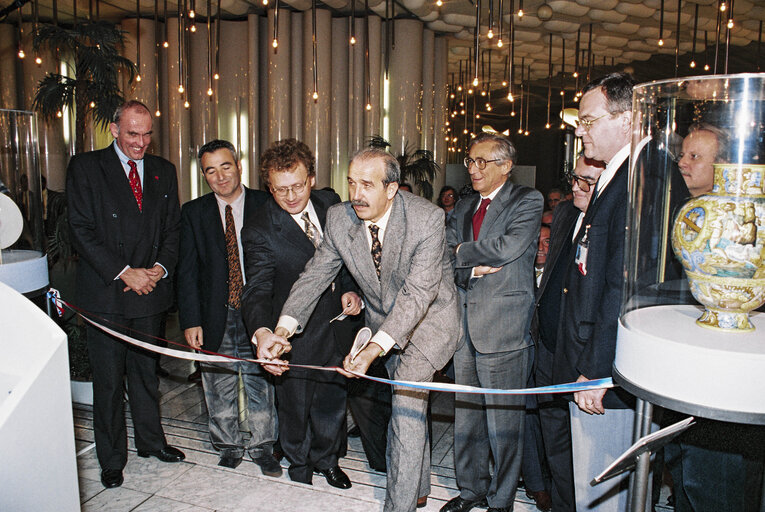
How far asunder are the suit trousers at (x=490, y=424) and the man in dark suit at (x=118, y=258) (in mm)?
1771

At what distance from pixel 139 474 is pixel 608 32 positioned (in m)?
9.40

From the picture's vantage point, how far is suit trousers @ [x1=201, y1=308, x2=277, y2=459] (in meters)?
3.43

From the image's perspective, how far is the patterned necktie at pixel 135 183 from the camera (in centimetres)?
331

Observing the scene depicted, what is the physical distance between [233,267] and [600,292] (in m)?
2.08

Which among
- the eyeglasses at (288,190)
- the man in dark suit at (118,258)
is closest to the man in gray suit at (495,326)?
the eyeglasses at (288,190)

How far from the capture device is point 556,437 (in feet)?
9.16

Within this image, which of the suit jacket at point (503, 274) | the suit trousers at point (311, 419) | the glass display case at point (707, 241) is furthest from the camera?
the suit trousers at point (311, 419)

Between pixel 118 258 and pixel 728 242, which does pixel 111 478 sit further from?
pixel 728 242

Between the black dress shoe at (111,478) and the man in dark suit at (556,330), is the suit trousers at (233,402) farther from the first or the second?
the man in dark suit at (556,330)

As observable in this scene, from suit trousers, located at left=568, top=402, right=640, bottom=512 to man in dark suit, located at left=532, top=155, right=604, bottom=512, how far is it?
0.34m

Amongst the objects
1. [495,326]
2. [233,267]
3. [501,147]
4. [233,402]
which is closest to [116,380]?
[233,402]

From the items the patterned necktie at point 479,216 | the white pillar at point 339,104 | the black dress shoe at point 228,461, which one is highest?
the white pillar at point 339,104

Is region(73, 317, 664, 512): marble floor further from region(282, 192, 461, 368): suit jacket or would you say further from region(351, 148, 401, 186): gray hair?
region(351, 148, 401, 186): gray hair

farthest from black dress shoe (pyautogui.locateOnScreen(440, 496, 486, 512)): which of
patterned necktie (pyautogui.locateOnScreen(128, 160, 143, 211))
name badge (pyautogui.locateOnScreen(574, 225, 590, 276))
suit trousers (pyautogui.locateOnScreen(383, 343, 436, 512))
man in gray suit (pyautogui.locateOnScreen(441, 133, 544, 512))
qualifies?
patterned necktie (pyautogui.locateOnScreen(128, 160, 143, 211))
